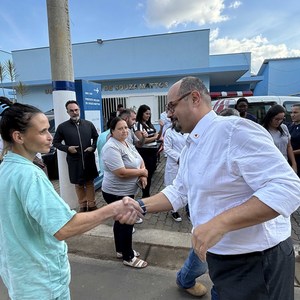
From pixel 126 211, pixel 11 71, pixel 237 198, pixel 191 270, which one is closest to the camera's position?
pixel 237 198

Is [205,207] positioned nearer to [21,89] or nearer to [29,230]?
[29,230]

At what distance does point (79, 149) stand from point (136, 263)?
2109mm

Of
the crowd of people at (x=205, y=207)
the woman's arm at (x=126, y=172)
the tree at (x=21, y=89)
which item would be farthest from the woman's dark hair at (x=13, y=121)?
the tree at (x=21, y=89)

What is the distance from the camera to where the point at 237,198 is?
3.86 feet

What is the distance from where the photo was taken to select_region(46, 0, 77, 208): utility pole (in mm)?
3975

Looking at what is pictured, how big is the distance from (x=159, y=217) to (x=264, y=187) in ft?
11.1

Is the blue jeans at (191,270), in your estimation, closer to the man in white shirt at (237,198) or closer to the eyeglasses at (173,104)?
the man in white shirt at (237,198)

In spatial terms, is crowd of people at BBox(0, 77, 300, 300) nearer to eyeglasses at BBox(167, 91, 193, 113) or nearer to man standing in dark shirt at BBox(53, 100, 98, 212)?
eyeglasses at BBox(167, 91, 193, 113)

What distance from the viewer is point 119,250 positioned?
3.05 metres

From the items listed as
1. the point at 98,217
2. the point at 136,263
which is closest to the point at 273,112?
the point at 136,263

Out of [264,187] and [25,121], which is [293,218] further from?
[25,121]

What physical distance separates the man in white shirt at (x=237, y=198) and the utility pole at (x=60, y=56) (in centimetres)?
327

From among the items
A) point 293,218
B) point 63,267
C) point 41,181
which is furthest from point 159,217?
point 41,181

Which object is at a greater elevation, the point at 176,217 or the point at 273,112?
the point at 273,112
